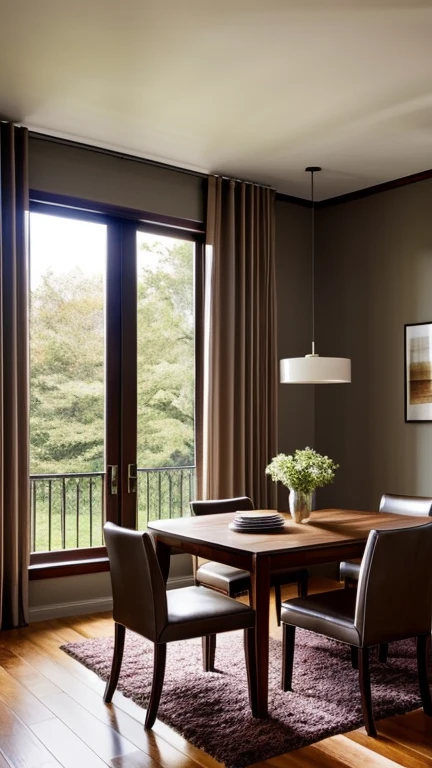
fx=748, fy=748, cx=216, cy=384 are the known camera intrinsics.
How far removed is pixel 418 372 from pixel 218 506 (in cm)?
195

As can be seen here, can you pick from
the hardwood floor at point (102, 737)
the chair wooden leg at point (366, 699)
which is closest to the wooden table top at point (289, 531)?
the chair wooden leg at point (366, 699)

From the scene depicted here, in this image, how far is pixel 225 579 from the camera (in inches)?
152

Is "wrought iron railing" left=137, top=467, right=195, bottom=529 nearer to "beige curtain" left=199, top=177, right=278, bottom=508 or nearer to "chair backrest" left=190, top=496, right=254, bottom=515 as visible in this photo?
"beige curtain" left=199, top=177, right=278, bottom=508

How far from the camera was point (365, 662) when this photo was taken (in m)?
2.99

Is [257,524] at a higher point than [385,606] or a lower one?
higher

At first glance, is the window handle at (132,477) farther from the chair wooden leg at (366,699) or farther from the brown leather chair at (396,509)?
the chair wooden leg at (366,699)

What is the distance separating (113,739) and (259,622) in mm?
730

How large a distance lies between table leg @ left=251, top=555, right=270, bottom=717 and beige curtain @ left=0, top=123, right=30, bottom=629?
189 cm

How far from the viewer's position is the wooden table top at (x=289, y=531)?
326cm

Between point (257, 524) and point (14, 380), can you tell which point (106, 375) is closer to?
point (14, 380)

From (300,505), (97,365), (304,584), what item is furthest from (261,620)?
(97,365)

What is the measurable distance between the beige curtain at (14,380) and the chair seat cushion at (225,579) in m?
1.19

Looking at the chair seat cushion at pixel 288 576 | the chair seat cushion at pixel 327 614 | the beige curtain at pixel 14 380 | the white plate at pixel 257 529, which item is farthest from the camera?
the beige curtain at pixel 14 380

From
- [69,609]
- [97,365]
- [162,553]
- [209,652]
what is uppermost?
[97,365]
